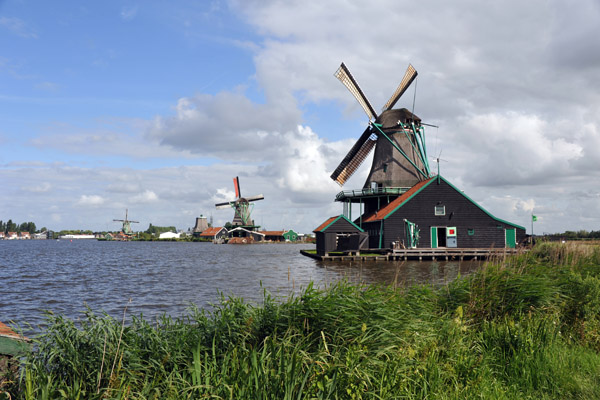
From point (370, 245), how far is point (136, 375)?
1372 inches

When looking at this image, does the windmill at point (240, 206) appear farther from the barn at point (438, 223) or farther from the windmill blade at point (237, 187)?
the barn at point (438, 223)

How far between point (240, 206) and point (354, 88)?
56.1 metres

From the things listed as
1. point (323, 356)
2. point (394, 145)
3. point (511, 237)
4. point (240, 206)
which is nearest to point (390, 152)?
point (394, 145)

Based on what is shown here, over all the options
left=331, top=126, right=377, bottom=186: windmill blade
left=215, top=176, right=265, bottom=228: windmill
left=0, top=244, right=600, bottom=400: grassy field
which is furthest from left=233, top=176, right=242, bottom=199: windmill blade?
left=0, top=244, right=600, bottom=400: grassy field

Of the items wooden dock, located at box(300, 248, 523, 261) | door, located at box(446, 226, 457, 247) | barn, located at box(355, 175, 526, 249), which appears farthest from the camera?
door, located at box(446, 226, 457, 247)

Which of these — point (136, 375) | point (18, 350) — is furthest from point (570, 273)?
point (18, 350)

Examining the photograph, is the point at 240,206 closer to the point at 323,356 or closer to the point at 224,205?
the point at 224,205

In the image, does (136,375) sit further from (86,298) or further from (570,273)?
(86,298)

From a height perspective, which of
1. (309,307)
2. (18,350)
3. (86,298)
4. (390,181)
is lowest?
(86,298)

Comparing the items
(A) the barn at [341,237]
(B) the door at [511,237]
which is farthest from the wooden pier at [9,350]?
(B) the door at [511,237]

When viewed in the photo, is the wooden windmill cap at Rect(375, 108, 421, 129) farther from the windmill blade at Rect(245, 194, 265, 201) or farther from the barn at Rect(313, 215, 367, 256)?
the windmill blade at Rect(245, 194, 265, 201)

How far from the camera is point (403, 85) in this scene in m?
44.8

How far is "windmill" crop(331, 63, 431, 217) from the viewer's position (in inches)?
1618

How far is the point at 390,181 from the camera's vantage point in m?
41.1
